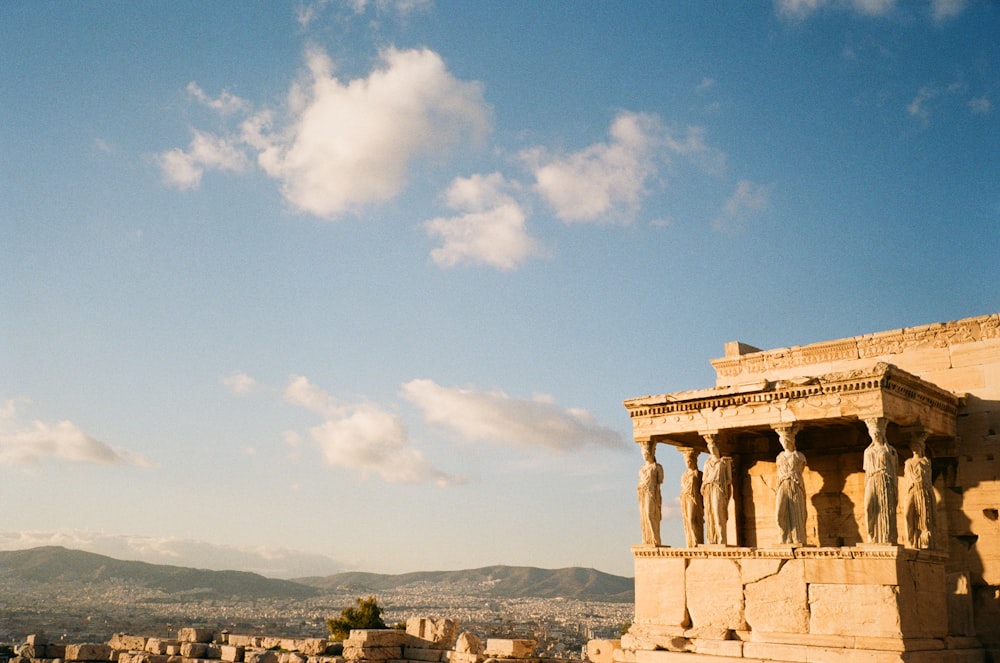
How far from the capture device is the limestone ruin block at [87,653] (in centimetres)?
2189

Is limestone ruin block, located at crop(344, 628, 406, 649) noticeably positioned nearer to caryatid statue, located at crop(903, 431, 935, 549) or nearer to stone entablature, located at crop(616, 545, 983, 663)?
stone entablature, located at crop(616, 545, 983, 663)

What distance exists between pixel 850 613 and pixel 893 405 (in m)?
2.75

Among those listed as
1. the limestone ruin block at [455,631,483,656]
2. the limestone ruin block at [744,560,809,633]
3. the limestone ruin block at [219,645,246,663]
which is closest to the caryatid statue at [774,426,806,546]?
the limestone ruin block at [744,560,809,633]

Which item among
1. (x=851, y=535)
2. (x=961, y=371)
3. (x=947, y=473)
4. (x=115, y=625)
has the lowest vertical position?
(x=115, y=625)

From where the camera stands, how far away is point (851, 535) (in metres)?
14.0

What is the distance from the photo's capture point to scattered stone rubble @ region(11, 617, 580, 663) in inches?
651

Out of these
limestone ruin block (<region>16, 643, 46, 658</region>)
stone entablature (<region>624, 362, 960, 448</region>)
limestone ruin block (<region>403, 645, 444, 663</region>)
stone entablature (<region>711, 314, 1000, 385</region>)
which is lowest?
limestone ruin block (<region>16, 643, 46, 658</region>)

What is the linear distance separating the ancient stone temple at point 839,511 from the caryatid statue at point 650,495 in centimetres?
5

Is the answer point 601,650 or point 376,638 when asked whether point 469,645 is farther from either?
point 601,650

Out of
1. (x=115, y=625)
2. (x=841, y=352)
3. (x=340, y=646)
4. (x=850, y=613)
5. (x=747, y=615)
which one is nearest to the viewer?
(x=850, y=613)

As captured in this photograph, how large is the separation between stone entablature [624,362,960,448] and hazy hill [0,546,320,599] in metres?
103

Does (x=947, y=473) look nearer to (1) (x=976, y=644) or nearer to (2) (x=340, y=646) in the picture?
(1) (x=976, y=644)

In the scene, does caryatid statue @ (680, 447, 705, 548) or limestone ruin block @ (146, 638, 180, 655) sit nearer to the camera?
caryatid statue @ (680, 447, 705, 548)

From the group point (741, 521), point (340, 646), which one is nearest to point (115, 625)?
point (340, 646)
